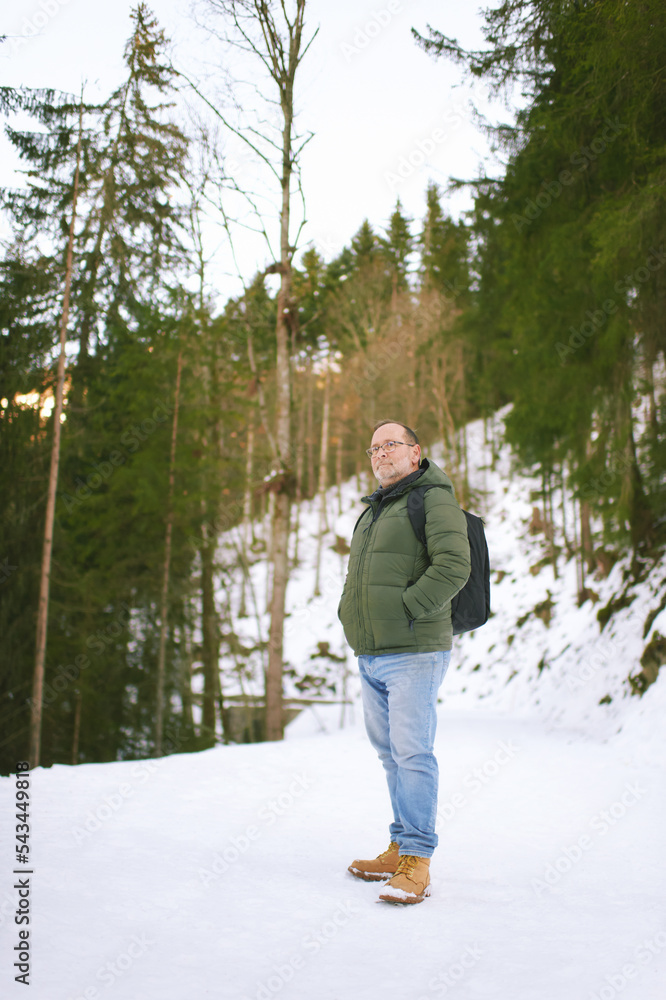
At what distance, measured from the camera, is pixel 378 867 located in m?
2.99

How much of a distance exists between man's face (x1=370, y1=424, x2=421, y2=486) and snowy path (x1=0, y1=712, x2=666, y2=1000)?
188cm

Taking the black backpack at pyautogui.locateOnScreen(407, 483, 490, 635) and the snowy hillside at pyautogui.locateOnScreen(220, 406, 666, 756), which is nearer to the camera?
the black backpack at pyautogui.locateOnScreen(407, 483, 490, 635)

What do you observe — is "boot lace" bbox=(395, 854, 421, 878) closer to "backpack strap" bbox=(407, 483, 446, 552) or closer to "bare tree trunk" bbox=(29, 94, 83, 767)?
"backpack strap" bbox=(407, 483, 446, 552)

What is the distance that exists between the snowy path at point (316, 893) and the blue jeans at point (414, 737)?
0.28 meters

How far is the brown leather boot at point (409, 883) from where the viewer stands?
2.64m

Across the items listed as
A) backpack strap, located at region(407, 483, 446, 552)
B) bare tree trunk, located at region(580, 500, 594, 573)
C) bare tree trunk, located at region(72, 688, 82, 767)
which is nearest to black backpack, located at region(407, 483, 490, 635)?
backpack strap, located at region(407, 483, 446, 552)

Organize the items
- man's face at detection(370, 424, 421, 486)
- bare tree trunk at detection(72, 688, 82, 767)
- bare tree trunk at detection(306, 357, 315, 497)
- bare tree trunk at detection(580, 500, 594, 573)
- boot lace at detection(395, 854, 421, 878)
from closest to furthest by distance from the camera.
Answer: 1. boot lace at detection(395, 854, 421, 878)
2. man's face at detection(370, 424, 421, 486)
3. bare tree trunk at detection(72, 688, 82, 767)
4. bare tree trunk at detection(580, 500, 594, 573)
5. bare tree trunk at detection(306, 357, 315, 497)

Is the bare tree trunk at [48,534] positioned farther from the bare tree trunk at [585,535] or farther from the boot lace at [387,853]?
the bare tree trunk at [585,535]

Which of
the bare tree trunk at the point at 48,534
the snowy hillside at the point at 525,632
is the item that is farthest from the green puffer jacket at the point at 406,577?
the bare tree trunk at the point at 48,534

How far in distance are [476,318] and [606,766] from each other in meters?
9.82

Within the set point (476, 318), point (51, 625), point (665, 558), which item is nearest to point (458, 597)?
point (665, 558)

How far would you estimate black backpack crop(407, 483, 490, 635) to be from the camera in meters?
3.08

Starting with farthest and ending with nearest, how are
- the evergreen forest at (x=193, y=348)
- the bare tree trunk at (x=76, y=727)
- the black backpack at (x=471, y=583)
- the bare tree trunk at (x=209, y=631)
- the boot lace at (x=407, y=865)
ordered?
the bare tree trunk at (x=209, y=631)
the bare tree trunk at (x=76, y=727)
the evergreen forest at (x=193, y=348)
the black backpack at (x=471, y=583)
the boot lace at (x=407, y=865)

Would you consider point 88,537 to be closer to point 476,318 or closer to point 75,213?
point 75,213
